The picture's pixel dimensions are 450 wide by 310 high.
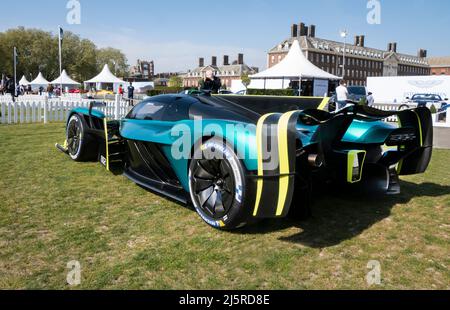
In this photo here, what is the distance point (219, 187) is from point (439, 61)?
528ft

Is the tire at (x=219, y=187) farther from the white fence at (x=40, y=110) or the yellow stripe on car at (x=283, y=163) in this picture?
the white fence at (x=40, y=110)

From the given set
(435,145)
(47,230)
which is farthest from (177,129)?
(435,145)

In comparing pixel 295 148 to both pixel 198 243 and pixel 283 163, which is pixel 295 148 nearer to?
pixel 283 163

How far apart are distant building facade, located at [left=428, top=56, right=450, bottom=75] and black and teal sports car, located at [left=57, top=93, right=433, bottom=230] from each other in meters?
152

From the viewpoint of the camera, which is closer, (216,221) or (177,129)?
(216,221)

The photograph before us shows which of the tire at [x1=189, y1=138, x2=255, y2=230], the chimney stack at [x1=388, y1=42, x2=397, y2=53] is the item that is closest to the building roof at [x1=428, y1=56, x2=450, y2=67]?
the chimney stack at [x1=388, y1=42, x2=397, y2=53]

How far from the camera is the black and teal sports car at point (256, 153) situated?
123 inches

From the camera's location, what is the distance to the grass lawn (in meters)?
2.81

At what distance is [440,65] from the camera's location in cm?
13950

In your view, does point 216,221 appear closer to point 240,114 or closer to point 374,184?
point 240,114

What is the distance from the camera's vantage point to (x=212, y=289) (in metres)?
2.69

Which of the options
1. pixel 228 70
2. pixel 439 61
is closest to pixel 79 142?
pixel 228 70
